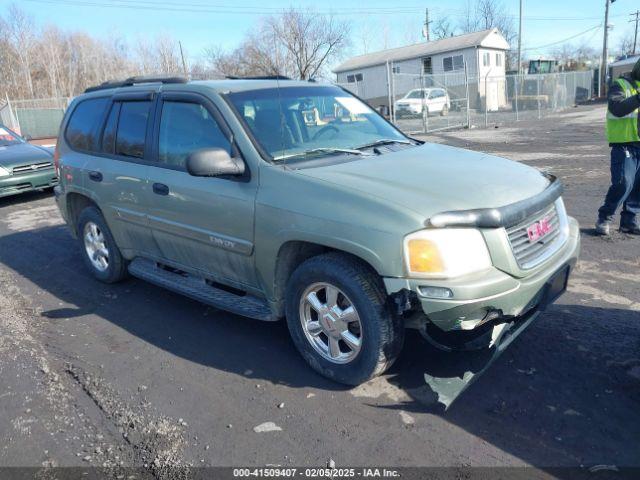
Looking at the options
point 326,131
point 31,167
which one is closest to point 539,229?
point 326,131

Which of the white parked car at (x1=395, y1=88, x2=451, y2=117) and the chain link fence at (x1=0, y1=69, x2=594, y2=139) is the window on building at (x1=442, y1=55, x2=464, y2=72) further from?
the white parked car at (x1=395, y1=88, x2=451, y2=117)

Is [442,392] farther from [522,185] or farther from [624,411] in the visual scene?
[522,185]

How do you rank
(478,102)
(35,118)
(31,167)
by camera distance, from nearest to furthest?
(31,167) → (35,118) → (478,102)

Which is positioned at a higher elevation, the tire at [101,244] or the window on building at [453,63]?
the window on building at [453,63]

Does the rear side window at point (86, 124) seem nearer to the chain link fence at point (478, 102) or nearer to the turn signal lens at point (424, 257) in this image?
the turn signal lens at point (424, 257)

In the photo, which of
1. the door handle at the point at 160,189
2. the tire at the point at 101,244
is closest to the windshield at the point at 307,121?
the door handle at the point at 160,189

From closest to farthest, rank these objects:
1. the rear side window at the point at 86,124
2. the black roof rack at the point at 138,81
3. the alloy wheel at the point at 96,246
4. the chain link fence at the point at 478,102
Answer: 1. the black roof rack at the point at 138,81
2. the rear side window at the point at 86,124
3. the alloy wheel at the point at 96,246
4. the chain link fence at the point at 478,102

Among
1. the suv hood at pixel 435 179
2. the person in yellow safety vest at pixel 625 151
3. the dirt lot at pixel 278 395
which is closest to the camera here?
the dirt lot at pixel 278 395

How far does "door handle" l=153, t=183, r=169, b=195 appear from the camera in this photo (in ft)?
13.8

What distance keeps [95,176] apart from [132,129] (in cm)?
71

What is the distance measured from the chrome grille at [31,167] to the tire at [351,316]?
8656mm

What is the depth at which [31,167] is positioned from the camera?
1031 centimetres

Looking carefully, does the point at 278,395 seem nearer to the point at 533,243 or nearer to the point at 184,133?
the point at 533,243

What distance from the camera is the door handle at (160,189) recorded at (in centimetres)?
422
